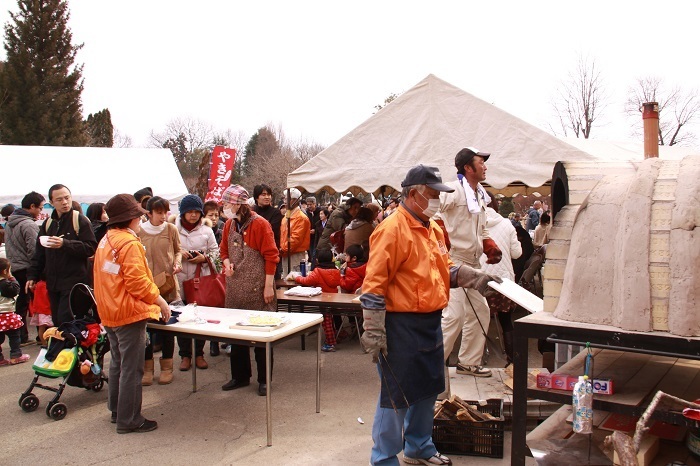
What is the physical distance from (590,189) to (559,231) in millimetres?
275

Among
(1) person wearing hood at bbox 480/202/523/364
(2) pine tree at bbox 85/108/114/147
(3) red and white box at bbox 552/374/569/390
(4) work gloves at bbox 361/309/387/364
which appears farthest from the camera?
(2) pine tree at bbox 85/108/114/147

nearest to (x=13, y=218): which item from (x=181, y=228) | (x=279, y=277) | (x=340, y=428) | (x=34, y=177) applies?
(x=181, y=228)

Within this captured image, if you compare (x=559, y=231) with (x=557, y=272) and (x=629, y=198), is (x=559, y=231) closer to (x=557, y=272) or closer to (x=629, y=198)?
(x=557, y=272)

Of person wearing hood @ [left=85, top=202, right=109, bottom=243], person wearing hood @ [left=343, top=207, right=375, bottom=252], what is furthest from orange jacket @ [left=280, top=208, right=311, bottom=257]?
person wearing hood @ [left=85, top=202, right=109, bottom=243]

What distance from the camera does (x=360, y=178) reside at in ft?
24.3

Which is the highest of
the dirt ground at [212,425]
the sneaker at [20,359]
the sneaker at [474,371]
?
the sneaker at [474,371]

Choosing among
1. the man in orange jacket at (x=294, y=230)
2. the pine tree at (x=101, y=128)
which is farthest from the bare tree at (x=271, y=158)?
the man in orange jacket at (x=294, y=230)

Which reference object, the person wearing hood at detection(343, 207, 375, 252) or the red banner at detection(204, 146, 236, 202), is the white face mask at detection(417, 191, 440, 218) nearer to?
the person wearing hood at detection(343, 207, 375, 252)

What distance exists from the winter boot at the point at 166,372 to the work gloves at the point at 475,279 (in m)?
3.73

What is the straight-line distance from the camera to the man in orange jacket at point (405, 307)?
340 cm

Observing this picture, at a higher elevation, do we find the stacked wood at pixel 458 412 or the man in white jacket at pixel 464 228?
the man in white jacket at pixel 464 228

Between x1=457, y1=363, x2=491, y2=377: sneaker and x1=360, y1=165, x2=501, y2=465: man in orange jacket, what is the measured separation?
1971 millimetres

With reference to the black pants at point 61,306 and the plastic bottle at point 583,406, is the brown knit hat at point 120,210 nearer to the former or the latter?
the black pants at point 61,306

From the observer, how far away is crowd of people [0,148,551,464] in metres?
3.49
